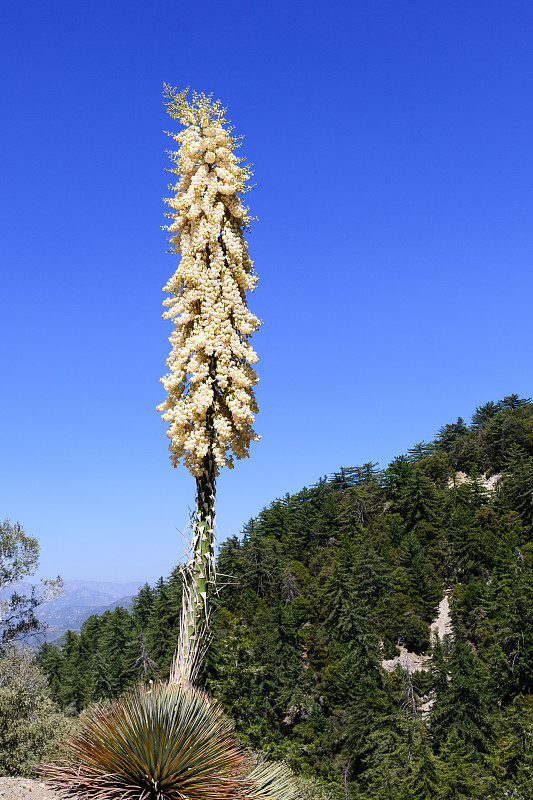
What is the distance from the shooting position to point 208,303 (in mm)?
5496

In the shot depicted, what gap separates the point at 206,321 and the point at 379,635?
55.5 metres

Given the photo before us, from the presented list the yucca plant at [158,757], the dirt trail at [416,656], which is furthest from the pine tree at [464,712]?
the yucca plant at [158,757]

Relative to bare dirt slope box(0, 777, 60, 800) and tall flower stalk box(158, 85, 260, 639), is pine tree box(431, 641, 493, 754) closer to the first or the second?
bare dirt slope box(0, 777, 60, 800)

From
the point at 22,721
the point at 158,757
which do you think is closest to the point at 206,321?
the point at 158,757

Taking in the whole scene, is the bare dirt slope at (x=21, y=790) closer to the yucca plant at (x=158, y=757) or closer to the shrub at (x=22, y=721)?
the yucca plant at (x=158, y=757)

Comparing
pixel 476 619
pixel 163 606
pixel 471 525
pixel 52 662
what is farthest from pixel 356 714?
pixel 52 662

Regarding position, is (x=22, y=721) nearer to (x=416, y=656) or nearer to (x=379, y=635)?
(x=379, y=635)

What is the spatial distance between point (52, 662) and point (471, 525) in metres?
48.6

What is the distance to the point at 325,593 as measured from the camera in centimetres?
5856

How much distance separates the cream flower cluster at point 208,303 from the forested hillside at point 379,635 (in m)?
13.3

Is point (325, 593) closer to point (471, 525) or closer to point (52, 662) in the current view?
point (471, 525)

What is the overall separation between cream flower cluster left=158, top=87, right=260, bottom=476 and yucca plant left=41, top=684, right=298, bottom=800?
1.85 m

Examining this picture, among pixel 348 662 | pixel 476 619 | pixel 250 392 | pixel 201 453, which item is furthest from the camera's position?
pixel 476 619

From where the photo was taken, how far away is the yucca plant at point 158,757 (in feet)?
14.6
